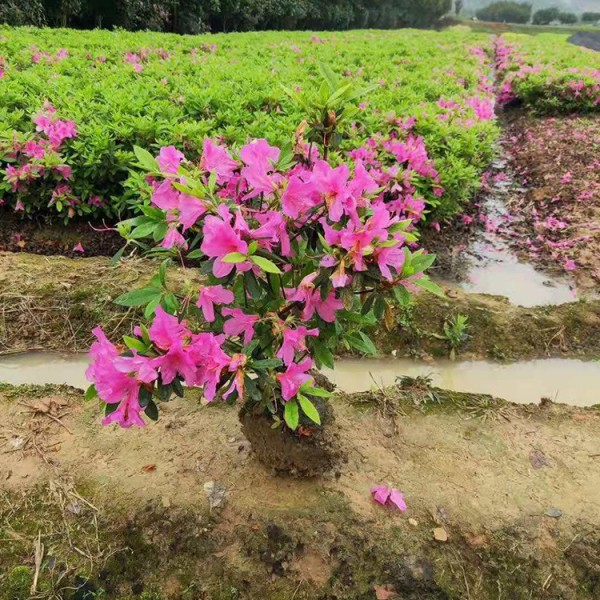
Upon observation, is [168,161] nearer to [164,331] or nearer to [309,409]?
[164,331]

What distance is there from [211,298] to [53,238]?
3820mm

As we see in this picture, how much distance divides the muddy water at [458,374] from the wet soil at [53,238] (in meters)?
1.34

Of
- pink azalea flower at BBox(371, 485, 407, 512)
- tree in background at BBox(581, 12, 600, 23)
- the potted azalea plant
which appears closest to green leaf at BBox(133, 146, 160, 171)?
the potted azalea plant

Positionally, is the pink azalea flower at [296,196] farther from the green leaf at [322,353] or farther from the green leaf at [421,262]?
the green leaf at [322,353]

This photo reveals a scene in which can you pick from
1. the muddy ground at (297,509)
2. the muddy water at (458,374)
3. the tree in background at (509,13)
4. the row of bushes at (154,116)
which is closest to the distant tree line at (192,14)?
the row of bushes at (154,116)

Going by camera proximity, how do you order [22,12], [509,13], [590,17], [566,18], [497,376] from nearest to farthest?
1. [497,376]
2. [22,12]
3. [509,13]
4. [566,18]
5. [590,17]

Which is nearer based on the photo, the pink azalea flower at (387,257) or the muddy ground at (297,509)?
the pink azalea flower at (387,257)

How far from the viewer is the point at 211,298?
5.15 feet

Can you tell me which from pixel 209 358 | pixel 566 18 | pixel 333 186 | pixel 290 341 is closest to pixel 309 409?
pixel 290 341

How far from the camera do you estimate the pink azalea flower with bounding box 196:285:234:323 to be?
5.08 ft

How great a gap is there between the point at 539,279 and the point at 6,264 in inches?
177

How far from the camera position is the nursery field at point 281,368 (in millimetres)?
1563

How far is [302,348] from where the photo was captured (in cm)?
170

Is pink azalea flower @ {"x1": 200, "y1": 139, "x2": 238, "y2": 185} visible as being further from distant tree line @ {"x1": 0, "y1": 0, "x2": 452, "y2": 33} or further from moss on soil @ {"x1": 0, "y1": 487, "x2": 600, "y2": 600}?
distant tree line @ {"x1": 0, "y1": 0, "x2": 452, "y2": 33}
